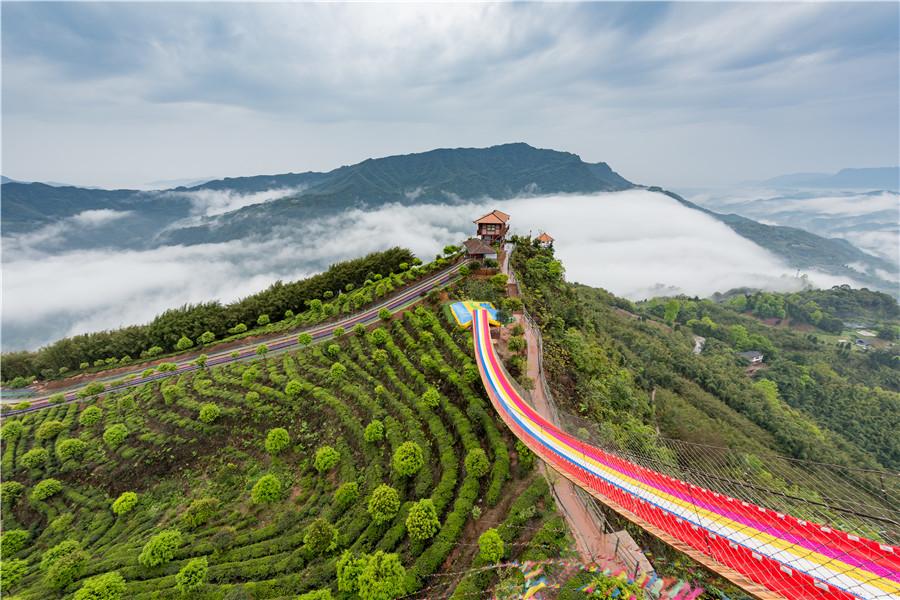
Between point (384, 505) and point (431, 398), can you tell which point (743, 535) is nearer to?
point (384, 505)

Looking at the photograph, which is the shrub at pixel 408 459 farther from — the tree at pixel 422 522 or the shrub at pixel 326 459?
the shrub at pixel 326 459

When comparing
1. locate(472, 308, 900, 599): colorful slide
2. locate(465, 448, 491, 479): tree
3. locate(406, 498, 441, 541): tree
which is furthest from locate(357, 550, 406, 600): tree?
locate(472, 308, 900, 599): colorful slide

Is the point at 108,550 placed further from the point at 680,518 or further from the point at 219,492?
the point at 680,518

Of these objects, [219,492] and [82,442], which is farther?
[82,442]

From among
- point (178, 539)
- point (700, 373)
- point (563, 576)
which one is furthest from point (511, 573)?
point (700, 373)

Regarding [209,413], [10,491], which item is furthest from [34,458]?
[209,413]

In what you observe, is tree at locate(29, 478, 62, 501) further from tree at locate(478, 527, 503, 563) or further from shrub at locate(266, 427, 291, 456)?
tree at locate(478, 527, 503, 563)

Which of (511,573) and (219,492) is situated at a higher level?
(511,573)

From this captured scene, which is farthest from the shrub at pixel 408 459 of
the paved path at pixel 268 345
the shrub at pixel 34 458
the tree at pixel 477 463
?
the shrub at pixel 34 458

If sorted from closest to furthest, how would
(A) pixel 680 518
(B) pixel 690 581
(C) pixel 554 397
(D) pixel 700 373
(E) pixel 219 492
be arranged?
(A) pixel 680 518, (B) pixel 690 581, (E) pixel 219 492, (C) pixel 554 397, (D) pixel 700 373
